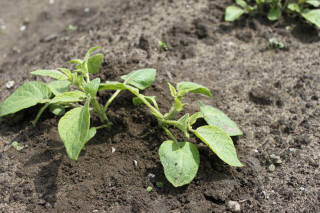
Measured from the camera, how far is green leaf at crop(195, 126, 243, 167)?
2217mm

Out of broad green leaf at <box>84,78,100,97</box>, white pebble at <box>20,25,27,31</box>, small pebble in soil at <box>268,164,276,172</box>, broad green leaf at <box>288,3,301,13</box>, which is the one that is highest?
broad green leaf at <box>84,78,100,97</box>

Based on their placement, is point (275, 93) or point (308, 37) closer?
point (275, 93)

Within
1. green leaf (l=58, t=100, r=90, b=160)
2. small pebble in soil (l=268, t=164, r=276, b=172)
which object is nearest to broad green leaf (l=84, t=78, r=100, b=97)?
green leaf (l=58, t=100, r=90, b=160)

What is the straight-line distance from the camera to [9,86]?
334 cm

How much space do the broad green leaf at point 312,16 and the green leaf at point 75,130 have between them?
2.87 m

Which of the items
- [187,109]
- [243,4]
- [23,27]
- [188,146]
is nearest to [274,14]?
[243,4]

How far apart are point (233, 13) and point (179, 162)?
95.1 inches

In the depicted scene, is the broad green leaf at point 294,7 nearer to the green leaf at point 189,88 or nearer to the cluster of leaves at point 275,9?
the cluster of leaves at point 275,9

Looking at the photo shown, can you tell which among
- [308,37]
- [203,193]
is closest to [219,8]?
[308,37]

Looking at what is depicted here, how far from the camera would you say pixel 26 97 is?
2646mm

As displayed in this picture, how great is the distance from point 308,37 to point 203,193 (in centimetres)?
250

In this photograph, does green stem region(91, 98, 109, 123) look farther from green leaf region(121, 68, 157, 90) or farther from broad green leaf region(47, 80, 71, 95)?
broad green leaf region(47, 80, 71, 95)

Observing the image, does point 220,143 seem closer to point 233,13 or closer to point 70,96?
point 70,96

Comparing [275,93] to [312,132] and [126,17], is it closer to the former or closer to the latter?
[312,132]
